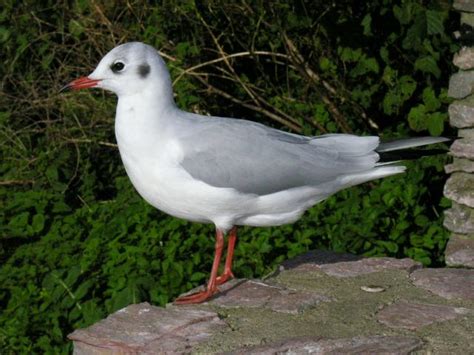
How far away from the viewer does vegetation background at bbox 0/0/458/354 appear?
5664mm

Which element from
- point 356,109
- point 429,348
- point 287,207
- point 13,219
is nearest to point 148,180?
point 287,207

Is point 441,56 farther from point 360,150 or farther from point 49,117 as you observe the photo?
point 49,117

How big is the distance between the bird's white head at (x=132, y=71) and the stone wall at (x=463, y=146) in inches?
70.3

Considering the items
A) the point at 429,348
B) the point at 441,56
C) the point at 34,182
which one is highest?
the point at 441,56

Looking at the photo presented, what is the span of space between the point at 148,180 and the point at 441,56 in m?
2.87

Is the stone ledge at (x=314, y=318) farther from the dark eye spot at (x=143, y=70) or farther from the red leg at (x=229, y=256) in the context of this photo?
the dark eye spot at (x=143, y=70)

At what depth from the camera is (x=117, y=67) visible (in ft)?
14.4

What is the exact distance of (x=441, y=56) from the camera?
660cm

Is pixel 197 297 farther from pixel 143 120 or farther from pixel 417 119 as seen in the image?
pixel 417 119

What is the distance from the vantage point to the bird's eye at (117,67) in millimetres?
4379

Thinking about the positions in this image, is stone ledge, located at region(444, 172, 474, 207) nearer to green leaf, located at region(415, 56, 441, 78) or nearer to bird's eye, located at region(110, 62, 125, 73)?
green leaf, located at region(415, 56, 441, 78)

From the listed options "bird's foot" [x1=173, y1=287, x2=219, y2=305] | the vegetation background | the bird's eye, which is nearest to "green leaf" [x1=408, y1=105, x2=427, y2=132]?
the vegetation background

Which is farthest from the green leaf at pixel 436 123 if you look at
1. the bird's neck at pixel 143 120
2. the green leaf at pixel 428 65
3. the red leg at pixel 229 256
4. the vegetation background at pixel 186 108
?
the bird's neck at pixel 143 120

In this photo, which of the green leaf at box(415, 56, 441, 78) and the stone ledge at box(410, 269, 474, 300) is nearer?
the stone ledge at box(410, 269, 474, 300)
